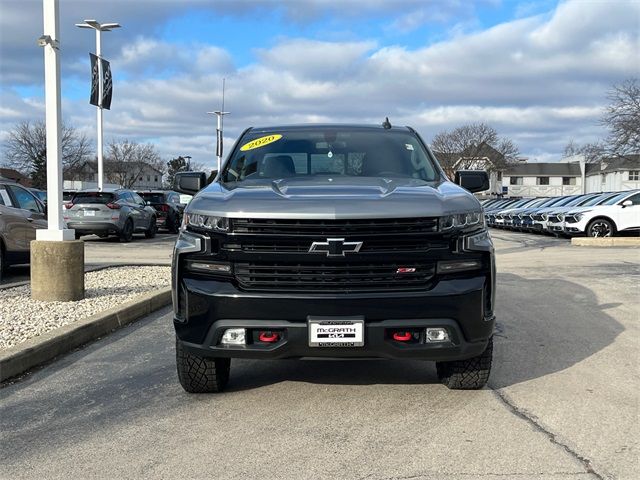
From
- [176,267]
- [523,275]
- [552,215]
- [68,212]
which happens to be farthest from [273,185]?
[552,215]

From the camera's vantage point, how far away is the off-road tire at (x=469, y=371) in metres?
4.39

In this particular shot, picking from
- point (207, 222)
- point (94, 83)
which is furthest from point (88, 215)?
point (207, 222)

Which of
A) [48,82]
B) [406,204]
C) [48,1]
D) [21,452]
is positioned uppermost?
[48,1]

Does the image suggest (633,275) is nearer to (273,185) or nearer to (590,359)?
(590,359)

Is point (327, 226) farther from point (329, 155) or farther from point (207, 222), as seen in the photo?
point (329, 155)

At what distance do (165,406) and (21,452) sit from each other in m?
0.95

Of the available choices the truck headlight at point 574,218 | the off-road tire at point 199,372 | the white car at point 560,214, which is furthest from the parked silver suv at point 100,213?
the off-road tire at point 199,372

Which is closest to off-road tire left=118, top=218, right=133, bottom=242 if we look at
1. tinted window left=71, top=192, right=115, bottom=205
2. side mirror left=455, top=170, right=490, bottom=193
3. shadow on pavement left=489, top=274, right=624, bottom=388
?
tinted window left=71, top=192, right=115, bottom=205

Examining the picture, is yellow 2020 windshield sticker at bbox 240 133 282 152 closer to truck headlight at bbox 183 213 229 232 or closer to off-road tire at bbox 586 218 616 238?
truck headlight at bbox 183 213 229 232

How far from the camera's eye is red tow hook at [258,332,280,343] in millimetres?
3849

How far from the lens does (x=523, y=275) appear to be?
36.7 ft

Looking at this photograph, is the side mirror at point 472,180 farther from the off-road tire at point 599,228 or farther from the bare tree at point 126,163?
the bare tree at point 126,163

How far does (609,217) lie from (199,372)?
17.6m

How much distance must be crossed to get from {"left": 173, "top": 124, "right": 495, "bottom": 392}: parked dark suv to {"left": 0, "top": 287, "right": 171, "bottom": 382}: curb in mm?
1810
